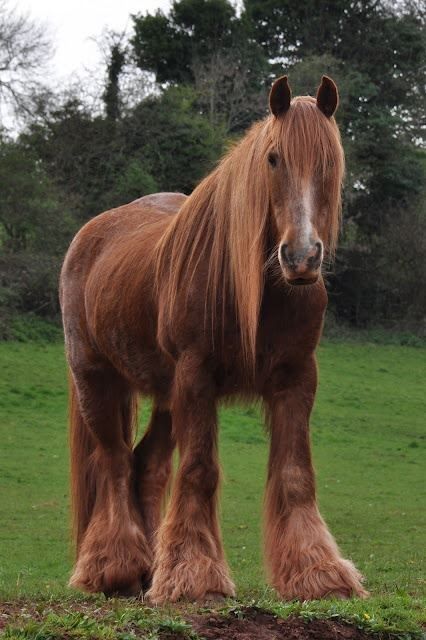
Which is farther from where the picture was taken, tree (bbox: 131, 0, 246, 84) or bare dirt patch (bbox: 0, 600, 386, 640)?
tree (bbox: 131, 0, 246, 84)

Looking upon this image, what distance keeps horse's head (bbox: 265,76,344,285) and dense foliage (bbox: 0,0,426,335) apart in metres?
23.8

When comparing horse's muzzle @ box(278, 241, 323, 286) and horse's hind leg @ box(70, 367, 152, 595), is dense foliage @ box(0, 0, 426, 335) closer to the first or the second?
horse's hind leg @ box(70, 367, 152, 595)

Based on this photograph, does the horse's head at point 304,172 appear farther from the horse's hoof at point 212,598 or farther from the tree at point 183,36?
the tree at point 183,36

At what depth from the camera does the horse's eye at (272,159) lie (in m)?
5.69

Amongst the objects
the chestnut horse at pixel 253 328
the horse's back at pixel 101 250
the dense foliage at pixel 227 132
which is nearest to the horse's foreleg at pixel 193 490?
the chestnut horse at pixel 253 328

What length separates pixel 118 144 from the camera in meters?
34.5

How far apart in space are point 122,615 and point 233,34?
128 ft

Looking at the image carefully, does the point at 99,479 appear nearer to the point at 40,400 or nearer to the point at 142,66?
the point at 40,400

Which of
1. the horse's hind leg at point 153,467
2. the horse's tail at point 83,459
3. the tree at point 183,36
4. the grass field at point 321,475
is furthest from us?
the tree at point 183,36

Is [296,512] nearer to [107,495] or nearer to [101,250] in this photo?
[107,495]

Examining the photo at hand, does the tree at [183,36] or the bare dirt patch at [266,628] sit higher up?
the tree at [183,36]

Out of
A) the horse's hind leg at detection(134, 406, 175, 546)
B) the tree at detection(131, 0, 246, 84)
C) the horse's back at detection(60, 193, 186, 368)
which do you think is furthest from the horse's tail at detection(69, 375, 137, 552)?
the tree at detection(131, 0, 246, 84)

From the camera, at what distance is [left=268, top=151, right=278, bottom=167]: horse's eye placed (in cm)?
569

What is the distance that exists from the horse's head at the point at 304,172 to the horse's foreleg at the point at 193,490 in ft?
3.07
